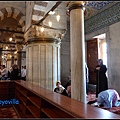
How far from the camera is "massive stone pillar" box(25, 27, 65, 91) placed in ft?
18.7

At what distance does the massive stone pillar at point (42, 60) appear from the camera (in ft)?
18.7

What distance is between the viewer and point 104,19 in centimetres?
711

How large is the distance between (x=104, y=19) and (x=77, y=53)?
4936mm

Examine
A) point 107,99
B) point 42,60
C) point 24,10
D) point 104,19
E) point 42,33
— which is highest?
point 24,10

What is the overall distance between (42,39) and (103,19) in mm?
3207

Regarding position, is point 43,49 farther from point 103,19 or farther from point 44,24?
point 103,19

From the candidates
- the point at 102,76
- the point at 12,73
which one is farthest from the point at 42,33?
the point at 102,76

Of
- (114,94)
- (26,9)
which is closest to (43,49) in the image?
(26,9)

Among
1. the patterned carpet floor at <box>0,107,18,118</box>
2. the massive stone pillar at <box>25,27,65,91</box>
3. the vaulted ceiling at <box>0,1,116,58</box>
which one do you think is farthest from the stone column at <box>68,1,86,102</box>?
the massive stone pillar at <box>25,27,65,91</box>

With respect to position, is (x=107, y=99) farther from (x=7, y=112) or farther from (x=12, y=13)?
(x=12, y=13)

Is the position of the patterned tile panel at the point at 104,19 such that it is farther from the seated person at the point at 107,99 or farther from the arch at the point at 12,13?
the arch at the point at 12,13

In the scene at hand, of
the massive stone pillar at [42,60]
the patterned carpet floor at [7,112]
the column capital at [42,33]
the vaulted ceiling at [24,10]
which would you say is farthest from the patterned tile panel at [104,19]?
the patterned carpet floor at [7,112]

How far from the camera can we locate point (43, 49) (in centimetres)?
578

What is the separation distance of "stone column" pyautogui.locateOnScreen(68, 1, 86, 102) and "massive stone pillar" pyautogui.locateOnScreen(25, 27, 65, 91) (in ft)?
9.78
